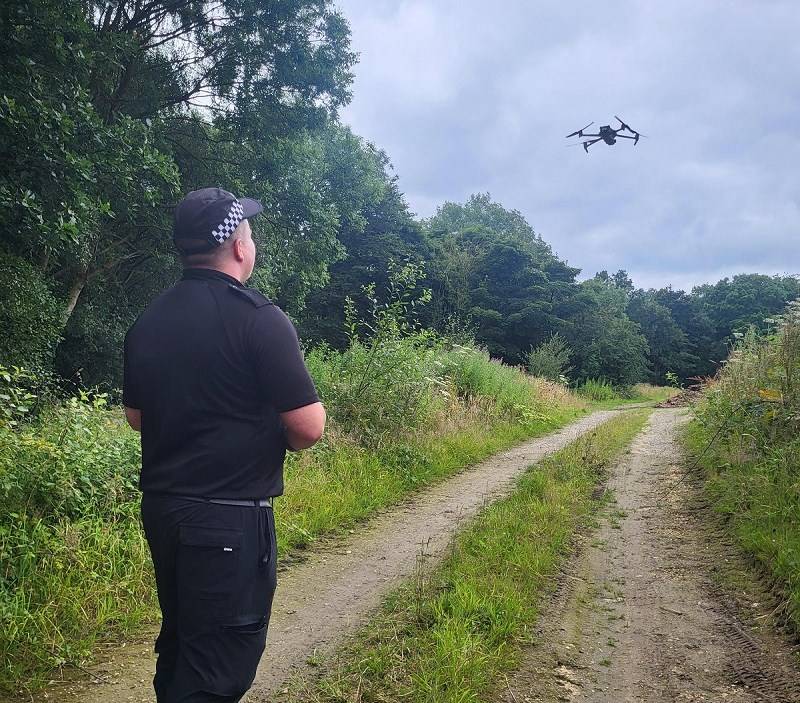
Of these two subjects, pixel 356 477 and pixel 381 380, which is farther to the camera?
pixel 381 380

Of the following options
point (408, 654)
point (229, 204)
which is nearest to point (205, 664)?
point (229, 204)

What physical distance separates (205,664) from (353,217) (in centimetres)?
2094

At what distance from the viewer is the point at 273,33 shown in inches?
570

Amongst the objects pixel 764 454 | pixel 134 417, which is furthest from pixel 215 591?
pixel 764 454

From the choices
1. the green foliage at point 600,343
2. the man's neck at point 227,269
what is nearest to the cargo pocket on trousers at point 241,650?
the man's neck at point 227,269

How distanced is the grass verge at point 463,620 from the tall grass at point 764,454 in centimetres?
138

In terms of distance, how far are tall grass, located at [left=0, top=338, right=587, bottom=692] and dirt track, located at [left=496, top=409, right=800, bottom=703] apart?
87.6 inches

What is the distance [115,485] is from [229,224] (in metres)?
3.10

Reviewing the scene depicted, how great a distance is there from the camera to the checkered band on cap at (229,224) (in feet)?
5.62

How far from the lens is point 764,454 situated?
18.6ft

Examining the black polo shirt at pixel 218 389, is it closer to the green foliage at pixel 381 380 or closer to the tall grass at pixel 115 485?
the tall grass at pixel 115 485

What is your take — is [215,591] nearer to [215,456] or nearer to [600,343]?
[215,456]

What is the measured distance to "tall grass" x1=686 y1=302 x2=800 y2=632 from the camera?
154 inches

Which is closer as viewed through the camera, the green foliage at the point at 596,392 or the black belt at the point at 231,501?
the black belt at the point at 231,501
